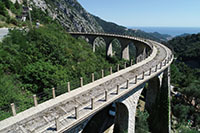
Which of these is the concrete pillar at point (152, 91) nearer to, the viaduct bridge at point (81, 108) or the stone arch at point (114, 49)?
the viaduct bridge at point (81, 108)

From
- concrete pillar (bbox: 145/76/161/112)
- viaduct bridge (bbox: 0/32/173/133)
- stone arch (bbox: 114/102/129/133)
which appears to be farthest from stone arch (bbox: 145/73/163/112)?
stone arch (bbox: 114/102/129/133)

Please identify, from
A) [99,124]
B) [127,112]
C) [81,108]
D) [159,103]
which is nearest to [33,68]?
[81,108]

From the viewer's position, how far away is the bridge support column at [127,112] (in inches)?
519

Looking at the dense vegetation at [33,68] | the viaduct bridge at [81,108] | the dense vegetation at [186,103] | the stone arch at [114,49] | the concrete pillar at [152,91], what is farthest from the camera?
the stone arch at [114,49]

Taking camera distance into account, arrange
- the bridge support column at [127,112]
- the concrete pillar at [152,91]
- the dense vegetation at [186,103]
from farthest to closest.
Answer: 1. the dense vegetation at [186,103]
2. the concrete pillar at [152,91]
3. the bridge support column at [127,112]

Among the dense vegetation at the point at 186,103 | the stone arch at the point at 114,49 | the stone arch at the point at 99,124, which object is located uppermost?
the stone arch at the point at 114,49

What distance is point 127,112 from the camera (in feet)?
44.6

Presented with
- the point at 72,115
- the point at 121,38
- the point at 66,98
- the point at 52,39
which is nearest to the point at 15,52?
the point at 52,39

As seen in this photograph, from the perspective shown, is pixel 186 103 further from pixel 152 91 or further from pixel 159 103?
pixel 152 91

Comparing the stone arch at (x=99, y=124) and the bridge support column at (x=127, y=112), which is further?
the stone arch at (x=99, y=124)

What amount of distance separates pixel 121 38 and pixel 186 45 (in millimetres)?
62028

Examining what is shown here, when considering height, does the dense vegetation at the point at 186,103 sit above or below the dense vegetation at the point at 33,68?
below

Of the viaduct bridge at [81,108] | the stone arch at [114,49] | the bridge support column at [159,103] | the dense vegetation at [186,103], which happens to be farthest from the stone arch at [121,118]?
the stone arch at [114,49]

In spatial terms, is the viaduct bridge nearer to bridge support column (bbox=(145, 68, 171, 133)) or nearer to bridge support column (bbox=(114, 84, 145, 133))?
bridge support column (bbox=(114, 84, 145, 133))
